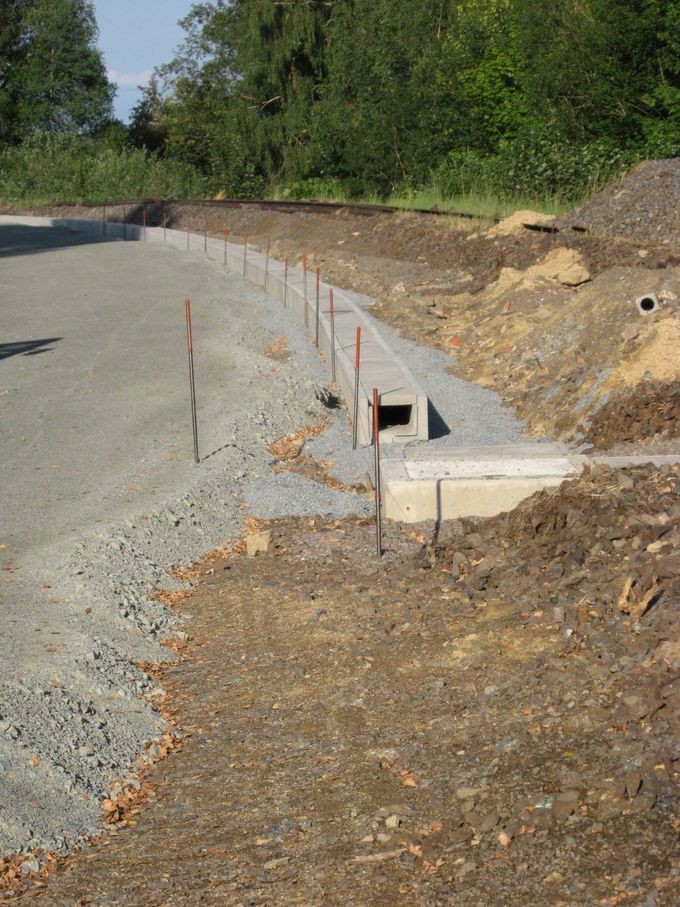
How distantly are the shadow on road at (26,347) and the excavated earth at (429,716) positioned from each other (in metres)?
6.59

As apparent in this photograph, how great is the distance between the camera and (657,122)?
25.9m

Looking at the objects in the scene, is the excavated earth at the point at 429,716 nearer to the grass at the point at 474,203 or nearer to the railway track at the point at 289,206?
the grass at the point at 474,203

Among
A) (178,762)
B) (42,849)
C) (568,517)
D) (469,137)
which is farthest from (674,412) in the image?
(469,137)

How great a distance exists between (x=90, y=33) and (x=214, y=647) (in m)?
72.4

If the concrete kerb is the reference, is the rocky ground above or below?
below

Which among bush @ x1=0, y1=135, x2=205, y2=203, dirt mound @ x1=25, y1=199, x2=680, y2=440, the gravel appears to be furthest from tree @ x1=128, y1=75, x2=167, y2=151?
the gravel

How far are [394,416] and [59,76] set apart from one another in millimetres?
66137

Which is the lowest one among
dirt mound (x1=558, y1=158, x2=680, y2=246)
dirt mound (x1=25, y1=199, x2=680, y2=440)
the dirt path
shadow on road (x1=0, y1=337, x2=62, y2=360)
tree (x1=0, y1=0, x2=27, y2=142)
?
the dirt path

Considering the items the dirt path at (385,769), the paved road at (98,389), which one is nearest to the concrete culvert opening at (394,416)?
the paved road at (98,389)

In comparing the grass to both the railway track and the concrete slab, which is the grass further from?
the concrete slab

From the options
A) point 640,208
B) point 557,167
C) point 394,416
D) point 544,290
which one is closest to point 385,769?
point 394,416

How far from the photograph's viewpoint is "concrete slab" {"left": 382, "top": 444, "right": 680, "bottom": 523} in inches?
370

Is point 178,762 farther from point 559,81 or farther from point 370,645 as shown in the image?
point 559,81

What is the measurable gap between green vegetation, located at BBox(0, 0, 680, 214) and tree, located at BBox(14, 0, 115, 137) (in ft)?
4.93
